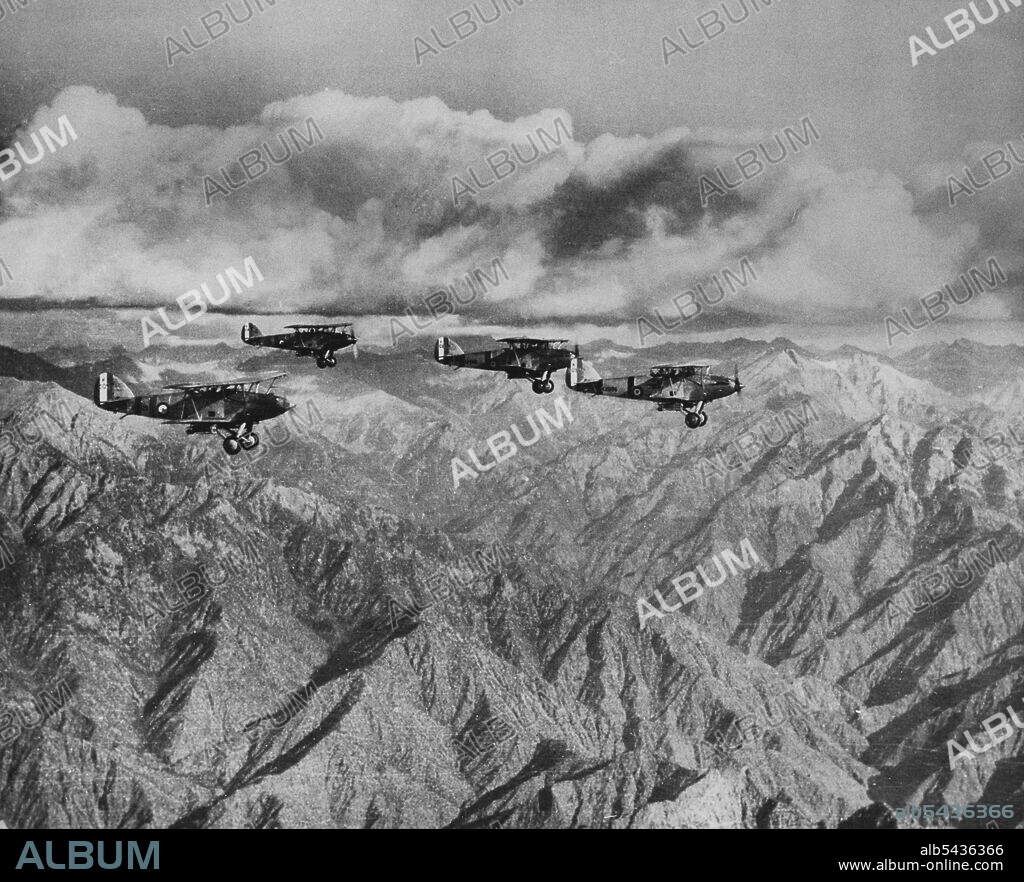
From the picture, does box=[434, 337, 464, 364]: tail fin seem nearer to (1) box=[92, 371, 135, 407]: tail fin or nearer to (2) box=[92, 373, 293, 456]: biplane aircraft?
(2) box=[92, 373, 293, 456]: biplane aircraft

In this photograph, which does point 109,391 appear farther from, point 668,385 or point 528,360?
point 668,385

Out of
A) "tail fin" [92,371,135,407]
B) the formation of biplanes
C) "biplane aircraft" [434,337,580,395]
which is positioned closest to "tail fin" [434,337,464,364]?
Result: the formation of biplanes

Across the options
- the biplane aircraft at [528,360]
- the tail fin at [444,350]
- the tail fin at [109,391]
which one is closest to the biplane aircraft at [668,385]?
the biplane aircraft at [528,360]

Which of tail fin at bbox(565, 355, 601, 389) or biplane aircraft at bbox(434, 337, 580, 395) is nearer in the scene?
biplane aircraft at bbox(434, 337, 580, 395)

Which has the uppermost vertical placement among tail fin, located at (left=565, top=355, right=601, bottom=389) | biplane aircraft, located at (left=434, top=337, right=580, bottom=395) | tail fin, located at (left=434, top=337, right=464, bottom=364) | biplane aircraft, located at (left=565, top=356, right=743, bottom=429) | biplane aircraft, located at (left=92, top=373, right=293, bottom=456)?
biplane aircraft, located at (left=92, top=373, right=293, bottom=456)

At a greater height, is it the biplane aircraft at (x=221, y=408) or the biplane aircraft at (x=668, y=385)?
the biplane aircraft at (x=221, y=408)

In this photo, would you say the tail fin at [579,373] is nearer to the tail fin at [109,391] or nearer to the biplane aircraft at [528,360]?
the biplane aircraft at [528,360]

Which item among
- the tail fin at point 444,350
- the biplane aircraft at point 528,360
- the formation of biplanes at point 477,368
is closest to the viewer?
the formation of biplanes at point 477,368

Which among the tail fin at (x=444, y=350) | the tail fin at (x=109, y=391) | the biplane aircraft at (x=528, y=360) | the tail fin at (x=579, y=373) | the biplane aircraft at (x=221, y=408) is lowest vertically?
the tail fin at (x=579, y=373)

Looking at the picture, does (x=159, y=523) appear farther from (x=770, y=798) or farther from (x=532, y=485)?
(x=770, y=798)
